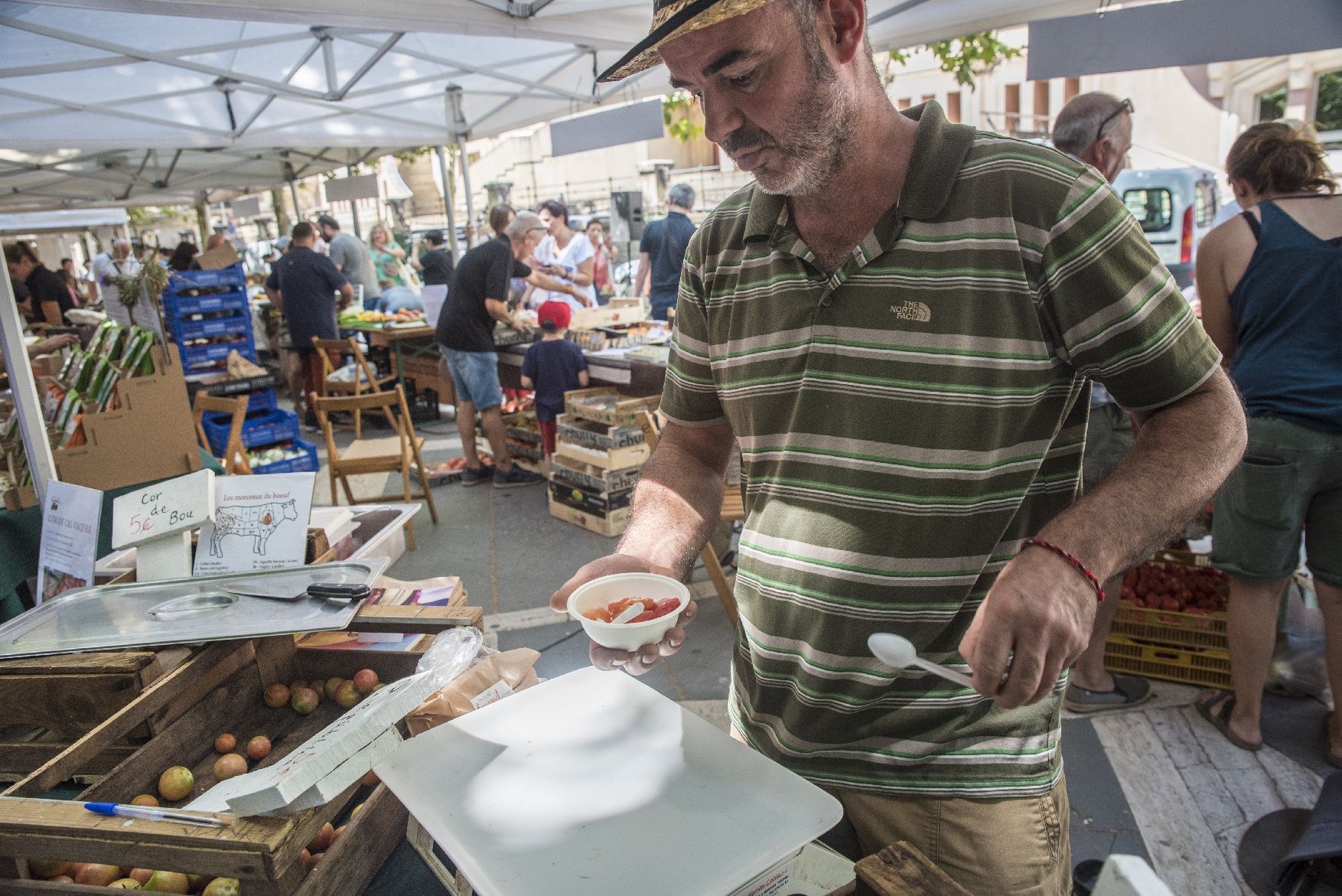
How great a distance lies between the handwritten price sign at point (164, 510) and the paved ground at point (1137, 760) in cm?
87

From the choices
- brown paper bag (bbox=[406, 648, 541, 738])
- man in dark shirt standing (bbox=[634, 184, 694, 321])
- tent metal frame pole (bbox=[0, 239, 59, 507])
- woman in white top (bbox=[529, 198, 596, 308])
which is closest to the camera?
brown paper bag (bbox=[406, 648, 541, 738])

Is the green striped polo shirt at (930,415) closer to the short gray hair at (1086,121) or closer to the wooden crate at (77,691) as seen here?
the wooden crate at (77,691)

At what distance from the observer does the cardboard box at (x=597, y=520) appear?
5693 millimetres

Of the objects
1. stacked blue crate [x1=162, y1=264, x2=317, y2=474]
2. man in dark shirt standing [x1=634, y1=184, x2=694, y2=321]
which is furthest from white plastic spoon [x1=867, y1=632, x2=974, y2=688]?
man in dark shirt standing [x1=634, y1=184, x2=694, y2=321]

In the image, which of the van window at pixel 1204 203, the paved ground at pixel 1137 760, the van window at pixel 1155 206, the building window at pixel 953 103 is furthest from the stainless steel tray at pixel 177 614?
the building window at pixel 953 103

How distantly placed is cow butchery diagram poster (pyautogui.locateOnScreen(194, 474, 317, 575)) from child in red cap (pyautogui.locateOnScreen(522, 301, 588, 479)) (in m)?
4.35

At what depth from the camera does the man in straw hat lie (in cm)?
112

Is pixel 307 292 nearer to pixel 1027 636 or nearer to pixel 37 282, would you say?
pixel 37 282

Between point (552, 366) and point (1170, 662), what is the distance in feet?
13.9

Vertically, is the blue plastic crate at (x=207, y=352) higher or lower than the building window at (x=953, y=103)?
lower

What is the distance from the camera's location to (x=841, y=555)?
1.25 meters

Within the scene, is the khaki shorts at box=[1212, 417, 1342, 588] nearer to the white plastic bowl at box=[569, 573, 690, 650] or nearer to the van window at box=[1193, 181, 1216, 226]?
the white plastic bowl at box=[569, 573, 690, 650]

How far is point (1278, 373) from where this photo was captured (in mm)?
2959

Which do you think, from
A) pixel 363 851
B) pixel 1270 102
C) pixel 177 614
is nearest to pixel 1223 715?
pixel 363 851
